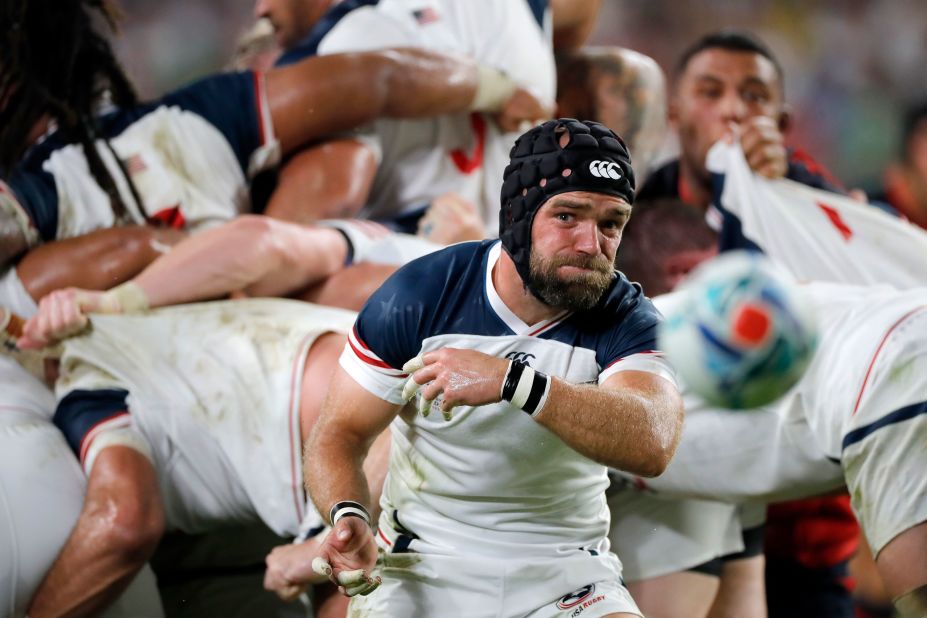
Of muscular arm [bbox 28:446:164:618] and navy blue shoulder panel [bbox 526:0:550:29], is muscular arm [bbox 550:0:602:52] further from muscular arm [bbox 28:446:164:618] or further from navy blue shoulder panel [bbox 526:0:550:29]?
muscular arm [bbox 28:446:164:618]

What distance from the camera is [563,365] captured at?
5.24 ft

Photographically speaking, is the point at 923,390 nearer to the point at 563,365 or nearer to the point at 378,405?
the point at 563,365

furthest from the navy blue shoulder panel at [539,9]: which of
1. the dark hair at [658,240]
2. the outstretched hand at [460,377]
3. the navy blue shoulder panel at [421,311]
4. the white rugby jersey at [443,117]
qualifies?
the outstretched hand at [460,377]

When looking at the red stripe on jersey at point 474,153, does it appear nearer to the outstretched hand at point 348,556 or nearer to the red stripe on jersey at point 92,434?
the red stripe on jersey at point 92,434

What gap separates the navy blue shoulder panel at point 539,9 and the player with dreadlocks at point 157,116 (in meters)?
0.44

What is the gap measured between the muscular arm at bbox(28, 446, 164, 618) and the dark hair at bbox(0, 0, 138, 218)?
1.07m

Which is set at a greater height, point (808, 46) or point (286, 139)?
point (286, 139)

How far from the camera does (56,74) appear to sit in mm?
3154

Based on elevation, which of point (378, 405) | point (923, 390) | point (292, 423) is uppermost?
point (378, 405)

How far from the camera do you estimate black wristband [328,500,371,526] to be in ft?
5.12

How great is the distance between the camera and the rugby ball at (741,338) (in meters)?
1.42

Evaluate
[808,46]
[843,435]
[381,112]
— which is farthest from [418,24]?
[808,46]

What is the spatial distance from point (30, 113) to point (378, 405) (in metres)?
1.99

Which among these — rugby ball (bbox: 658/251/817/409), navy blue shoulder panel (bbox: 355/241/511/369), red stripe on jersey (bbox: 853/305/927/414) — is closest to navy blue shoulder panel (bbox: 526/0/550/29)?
red stripe on jersey (bbox: 853/305/927/414)
